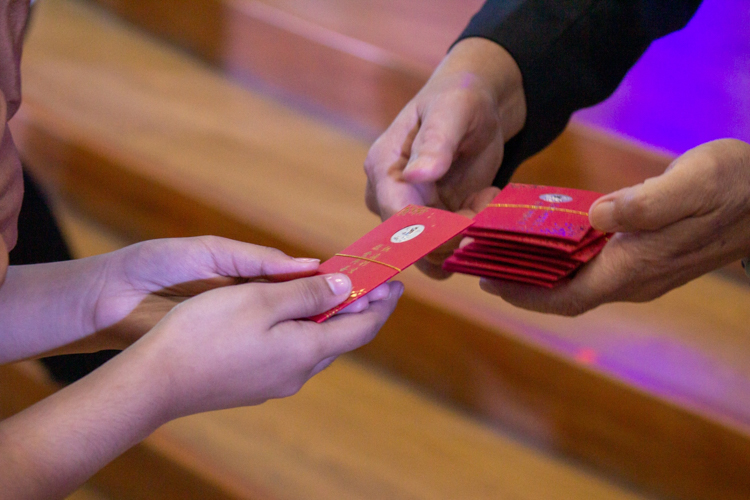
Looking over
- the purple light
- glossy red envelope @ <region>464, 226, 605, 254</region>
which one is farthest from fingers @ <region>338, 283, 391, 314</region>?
the purple light

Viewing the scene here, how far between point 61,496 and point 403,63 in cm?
146

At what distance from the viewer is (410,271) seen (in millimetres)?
1475

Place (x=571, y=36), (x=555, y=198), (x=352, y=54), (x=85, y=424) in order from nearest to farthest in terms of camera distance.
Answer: (x=85, y=424) → (x=555, y=198) → (x=571, y=36) → (x=352, y=54)

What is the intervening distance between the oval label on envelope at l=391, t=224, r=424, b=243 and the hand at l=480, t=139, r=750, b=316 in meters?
0.23

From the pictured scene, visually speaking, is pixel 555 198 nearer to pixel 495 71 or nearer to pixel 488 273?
pixel 488 273

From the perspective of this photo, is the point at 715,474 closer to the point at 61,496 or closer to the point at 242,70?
the point at 61,496

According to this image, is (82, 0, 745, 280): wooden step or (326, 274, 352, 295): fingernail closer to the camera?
(326, 274, 352, 295): fingernail

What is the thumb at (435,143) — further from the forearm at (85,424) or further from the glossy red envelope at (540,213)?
the forearm at (85,424)

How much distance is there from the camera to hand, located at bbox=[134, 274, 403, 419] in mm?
585

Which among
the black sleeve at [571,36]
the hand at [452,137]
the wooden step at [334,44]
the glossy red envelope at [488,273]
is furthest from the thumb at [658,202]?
the wooden step at [334,44]

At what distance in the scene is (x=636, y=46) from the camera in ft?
3.51

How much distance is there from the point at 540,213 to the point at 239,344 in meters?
0.45

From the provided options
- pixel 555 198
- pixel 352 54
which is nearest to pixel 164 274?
pixel 555 198

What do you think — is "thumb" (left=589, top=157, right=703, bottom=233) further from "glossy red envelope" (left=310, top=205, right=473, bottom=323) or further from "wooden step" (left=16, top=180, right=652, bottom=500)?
"wooden step" (left=16, top=180, right=652, bottom=500)
